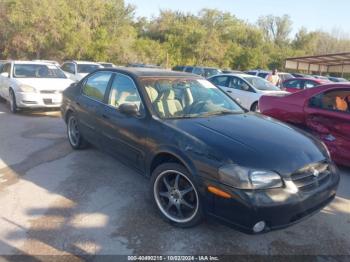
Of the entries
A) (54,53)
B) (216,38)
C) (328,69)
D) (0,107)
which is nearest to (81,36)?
(54,53)

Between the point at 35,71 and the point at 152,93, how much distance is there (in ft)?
23.5

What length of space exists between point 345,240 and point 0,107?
10.1 m

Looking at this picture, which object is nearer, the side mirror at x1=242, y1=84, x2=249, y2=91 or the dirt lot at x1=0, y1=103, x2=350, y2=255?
the dirt lot at x1=0, y1=103, x2=350, y2=255

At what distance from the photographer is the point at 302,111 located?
5.97m

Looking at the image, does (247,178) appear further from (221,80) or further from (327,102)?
(221,80)

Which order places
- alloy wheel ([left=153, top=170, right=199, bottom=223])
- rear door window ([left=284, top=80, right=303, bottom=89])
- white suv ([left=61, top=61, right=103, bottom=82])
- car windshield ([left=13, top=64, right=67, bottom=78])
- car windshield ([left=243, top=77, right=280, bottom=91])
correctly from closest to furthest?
alloy wheel ([left=153, top=170, right=199, bottom=223]) < car windshield ([left=13, top=64, right=67, bottom=78]) < car windshield ([left=243, top=77, right=280, bottom=91]) < rear door window ([left=284, top=80, right=303, bottom=89]) < white suv ([left=61, top=61, right=103, bottom=82])

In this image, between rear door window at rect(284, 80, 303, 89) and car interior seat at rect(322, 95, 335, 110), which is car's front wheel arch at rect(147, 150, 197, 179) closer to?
car interior seat at rect(322, 95, 335, 110)

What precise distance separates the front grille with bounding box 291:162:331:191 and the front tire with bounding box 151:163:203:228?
94cm

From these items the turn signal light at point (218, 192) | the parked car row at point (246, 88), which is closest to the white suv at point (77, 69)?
the parked car row at point (246, 88)

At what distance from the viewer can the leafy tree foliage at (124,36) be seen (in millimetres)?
29406

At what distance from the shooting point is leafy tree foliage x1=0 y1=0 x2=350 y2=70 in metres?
29.4

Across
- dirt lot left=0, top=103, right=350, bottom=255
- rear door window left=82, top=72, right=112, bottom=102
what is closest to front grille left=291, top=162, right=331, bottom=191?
dirt lot left=0, top=103, right=350, bottom=255

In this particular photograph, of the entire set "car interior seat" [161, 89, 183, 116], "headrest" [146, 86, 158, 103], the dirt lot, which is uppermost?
"headrest" [146, 86, 158, 103]

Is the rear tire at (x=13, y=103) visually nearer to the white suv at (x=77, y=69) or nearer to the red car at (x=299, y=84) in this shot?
the white suv at (x=77, y=69)
